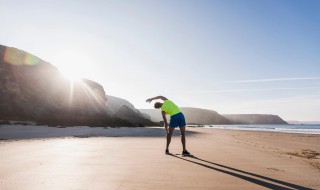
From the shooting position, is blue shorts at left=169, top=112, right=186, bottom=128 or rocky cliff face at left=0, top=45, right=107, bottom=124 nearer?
blue shorts at left=169, top=112, right=186, bottom=128

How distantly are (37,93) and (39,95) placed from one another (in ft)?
1.20

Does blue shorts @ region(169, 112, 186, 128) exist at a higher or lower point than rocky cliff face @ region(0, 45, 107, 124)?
lower

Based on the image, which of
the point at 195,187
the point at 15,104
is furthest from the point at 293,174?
the point at 15,104

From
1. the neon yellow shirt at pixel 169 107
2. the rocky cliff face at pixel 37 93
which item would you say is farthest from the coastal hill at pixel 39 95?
the neon yellow shirt at pixel 169 107

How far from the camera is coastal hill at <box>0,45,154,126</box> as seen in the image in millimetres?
33219

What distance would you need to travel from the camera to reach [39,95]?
37.8m

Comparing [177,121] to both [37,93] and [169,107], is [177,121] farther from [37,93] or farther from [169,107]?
[37,93]

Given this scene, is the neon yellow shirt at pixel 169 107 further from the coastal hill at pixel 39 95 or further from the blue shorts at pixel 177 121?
the coastal hill at pixel 39 95

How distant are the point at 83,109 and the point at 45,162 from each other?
40.8 metres

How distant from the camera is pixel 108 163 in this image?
5.54 meters

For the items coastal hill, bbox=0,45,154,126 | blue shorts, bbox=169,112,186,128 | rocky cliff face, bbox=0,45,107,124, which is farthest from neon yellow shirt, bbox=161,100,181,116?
rocky cliff face, bbox=0,45,107,124

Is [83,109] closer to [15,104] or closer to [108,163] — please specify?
[15,104]

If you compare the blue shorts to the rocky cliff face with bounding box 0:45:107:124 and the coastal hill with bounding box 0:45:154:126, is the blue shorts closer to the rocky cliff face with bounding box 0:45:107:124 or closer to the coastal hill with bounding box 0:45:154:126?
the coastal hill with bounding box 0:45:154:126


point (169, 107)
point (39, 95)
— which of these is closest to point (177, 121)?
point (169, 107)
